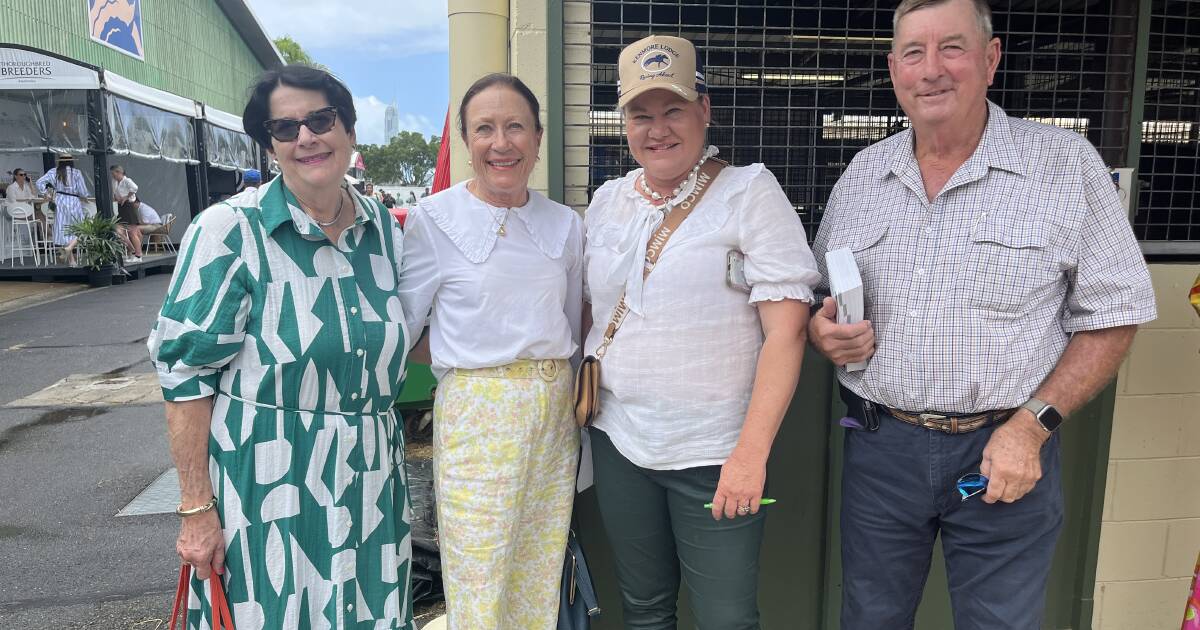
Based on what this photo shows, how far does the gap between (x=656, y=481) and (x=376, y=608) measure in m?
0.79

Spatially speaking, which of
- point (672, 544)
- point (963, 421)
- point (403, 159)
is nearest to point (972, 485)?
point (963, 421)

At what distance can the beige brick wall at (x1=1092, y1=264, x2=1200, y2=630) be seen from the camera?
2734 mm

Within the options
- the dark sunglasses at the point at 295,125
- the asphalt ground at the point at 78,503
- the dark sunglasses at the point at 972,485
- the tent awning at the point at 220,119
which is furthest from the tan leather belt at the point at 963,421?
the tent awning at the point at 220,119

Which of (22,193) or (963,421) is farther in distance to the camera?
(22,193)

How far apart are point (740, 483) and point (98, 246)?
13382mm

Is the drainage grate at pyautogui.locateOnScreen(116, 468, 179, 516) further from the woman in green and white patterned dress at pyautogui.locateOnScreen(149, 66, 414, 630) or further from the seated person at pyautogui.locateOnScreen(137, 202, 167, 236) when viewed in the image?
the seated person at pyautogui.locateOnScreen(137, 202, 167, 236)

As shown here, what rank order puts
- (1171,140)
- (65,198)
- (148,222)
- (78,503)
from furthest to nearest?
(148,222) → (65,198) → (78,503) → (1171,140)

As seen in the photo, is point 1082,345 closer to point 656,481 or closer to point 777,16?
point 656,481

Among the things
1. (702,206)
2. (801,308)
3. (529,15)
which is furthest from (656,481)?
(529,15)

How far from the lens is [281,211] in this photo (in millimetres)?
1821

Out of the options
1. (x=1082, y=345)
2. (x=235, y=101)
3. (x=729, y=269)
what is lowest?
(x=1082, y=345)

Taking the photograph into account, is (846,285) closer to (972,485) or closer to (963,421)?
(963,421)

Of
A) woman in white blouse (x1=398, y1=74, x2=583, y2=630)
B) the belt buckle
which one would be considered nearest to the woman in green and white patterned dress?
woman in white blouse (x1=398, y1=74, x2=583, y2=630)

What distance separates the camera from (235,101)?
2716 centimetres
